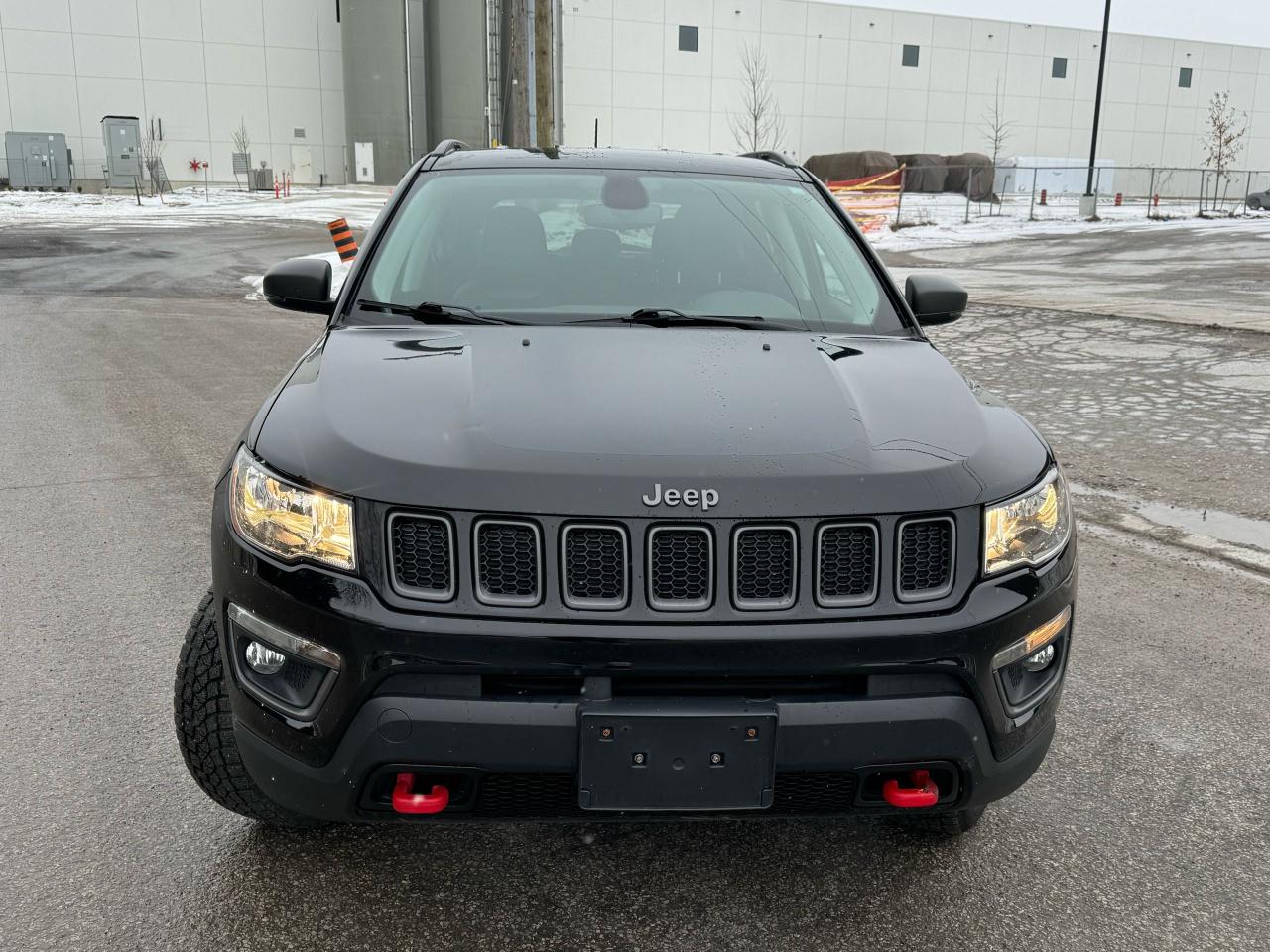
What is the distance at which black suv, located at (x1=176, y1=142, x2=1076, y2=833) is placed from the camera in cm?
203

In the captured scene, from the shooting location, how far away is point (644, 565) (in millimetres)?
2049

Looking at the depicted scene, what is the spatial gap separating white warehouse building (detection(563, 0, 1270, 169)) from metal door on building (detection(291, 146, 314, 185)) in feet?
40.6

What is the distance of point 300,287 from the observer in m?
3.43

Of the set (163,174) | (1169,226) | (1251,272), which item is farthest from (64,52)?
(1251,272)

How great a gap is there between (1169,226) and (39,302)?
29.2 m

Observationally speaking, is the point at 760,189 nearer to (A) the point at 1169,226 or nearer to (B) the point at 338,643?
(B) the point at 338,643

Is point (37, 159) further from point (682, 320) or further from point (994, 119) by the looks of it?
point (682, 320)

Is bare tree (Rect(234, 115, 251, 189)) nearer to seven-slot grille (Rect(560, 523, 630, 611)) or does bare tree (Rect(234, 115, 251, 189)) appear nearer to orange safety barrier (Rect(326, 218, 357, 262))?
orange safety barrier (Rect(326, 218, 357, 262))

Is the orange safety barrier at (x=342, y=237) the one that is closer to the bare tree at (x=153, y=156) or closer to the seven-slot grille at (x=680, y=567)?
the seven-slot grille at (x=680, y=567)

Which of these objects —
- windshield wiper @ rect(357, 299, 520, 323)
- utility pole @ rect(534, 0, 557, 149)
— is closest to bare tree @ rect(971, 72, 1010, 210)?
utility pole @ rect(534, 0, 557, 149)

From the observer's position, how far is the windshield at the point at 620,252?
324cm

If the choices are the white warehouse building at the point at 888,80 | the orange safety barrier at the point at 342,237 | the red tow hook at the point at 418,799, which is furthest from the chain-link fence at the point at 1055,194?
the red tow hook at the point at 418,799

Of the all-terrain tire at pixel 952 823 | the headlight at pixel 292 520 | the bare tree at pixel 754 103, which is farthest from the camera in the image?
the bare tree at pixel 754 103

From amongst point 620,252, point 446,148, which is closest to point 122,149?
point 446,148
